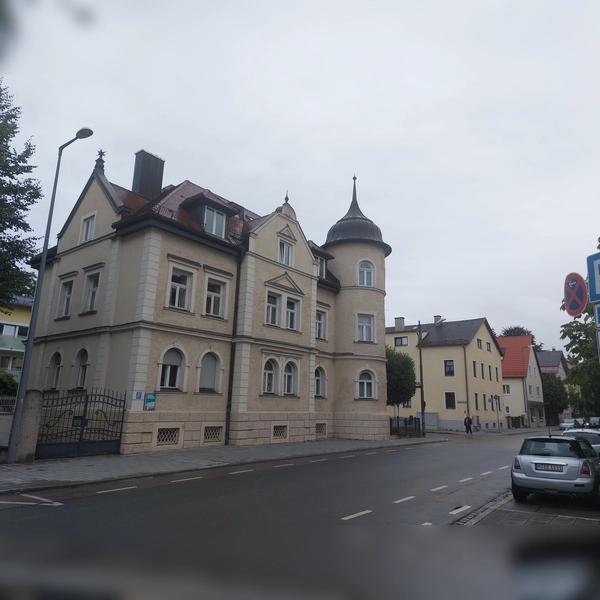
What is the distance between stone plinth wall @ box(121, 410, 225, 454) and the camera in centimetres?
1739

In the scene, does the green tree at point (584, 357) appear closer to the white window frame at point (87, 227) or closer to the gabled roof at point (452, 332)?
the white window frame at point (87, 227)

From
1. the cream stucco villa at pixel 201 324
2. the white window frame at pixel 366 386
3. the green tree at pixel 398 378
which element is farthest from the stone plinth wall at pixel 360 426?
the green tree at pixel 398 378

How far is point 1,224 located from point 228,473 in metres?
14.7

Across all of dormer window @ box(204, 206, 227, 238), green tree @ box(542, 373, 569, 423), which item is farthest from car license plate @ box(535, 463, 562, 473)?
green tree @ box(542, 373, 569, 423)

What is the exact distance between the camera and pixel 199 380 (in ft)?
67.5

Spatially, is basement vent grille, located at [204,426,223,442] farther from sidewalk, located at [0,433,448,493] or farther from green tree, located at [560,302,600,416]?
green tree, located at [560,302,600,416]

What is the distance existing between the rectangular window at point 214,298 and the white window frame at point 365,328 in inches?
396

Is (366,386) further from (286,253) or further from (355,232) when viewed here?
(355,232)

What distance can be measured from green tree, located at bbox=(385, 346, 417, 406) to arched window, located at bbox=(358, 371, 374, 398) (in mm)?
6154

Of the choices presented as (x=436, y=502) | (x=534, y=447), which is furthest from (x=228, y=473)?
(x=534, y=447)

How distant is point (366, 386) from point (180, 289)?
520 inches

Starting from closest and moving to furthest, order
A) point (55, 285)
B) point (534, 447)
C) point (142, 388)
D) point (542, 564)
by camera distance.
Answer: point (542, 564)
point (534, 447)
point (142, 388)
point (55, 285)

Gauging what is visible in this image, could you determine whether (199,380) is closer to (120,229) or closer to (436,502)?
(120,229)

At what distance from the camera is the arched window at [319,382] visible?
92.1ft
